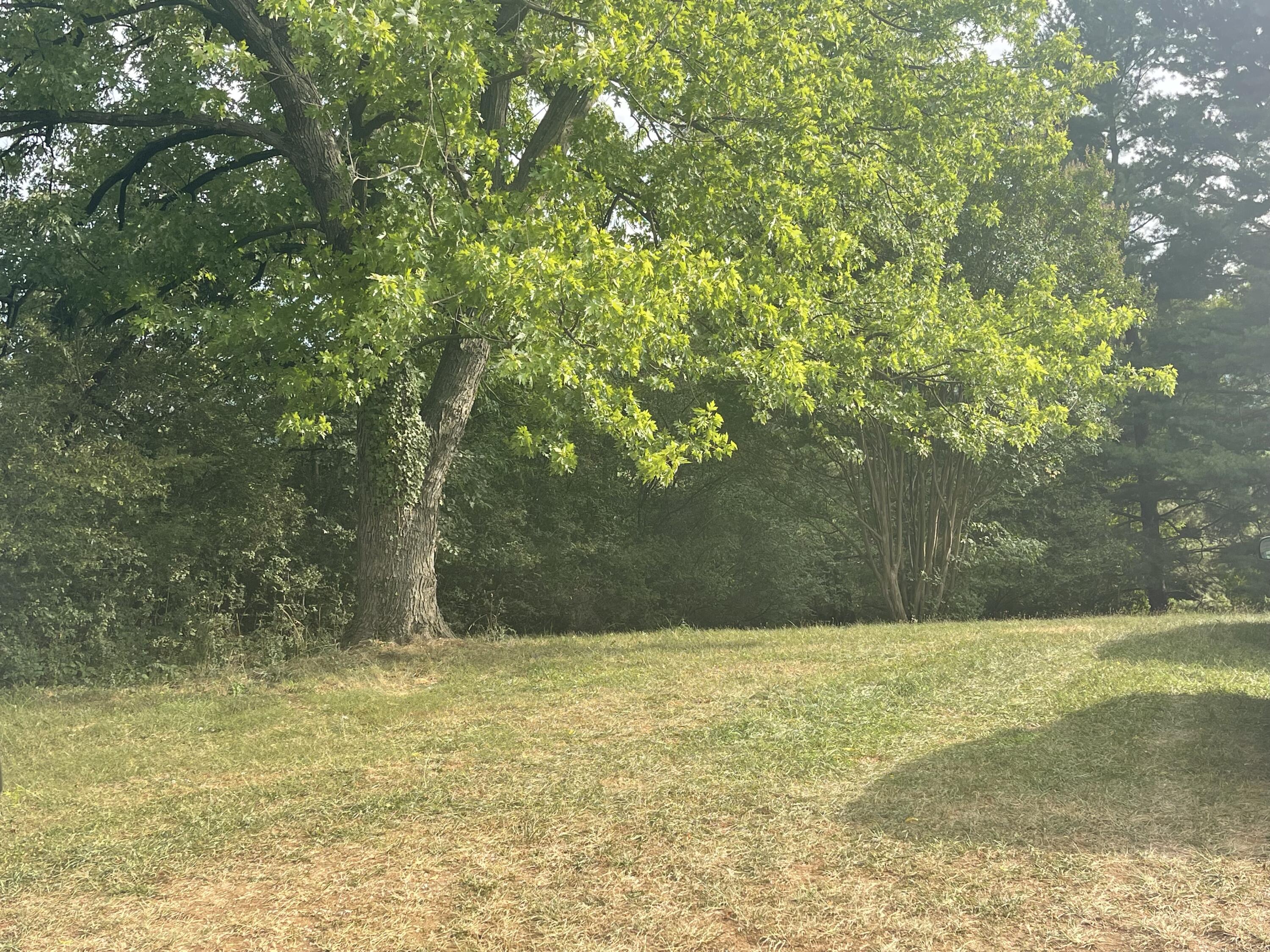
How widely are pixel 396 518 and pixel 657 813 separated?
24.3ft

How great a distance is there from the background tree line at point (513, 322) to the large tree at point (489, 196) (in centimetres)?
6

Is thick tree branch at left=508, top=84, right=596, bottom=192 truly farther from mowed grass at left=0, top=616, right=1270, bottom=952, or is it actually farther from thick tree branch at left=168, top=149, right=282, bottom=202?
mowed grass at left=0, top=616, right=1270, bottom=952

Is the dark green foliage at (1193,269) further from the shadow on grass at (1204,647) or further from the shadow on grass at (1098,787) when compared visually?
the shadow on grass at (1098,787)

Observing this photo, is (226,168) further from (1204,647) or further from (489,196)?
(1204,647)

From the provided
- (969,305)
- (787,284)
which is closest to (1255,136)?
(969,305)

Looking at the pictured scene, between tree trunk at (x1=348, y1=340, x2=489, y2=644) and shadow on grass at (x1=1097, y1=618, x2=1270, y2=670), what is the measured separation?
762cm

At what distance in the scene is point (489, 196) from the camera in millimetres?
10078

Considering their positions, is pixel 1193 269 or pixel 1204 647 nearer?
pixel 1204 647

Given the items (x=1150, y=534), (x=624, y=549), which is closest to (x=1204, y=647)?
(x=624, y=549)

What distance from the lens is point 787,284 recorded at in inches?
480

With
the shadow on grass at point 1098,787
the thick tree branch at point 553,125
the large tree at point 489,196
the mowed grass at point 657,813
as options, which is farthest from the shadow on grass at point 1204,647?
the thick tree branch at point 553,125

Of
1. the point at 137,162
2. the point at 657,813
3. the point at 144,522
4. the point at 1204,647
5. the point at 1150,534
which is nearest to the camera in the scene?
the point at 657,813

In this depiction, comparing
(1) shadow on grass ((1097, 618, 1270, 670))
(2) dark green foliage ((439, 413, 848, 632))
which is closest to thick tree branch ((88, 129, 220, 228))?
(2) dark green foliage ((439, 413, 848, 632))

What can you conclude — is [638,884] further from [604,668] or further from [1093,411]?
[1093,411]
